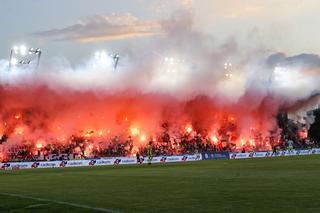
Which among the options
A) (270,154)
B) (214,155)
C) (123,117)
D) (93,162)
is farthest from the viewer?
(123,117)

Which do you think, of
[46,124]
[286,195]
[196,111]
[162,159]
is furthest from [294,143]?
[286,195]

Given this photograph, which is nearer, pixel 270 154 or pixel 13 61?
pixel 13 61

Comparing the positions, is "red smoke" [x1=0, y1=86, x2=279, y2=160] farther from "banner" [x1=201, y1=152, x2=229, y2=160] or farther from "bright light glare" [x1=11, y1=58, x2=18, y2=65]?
"banner" [x1=201, y1=152, x2=229, y2=160]

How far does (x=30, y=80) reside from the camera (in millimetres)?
70625

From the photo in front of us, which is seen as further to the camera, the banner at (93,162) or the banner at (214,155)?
the banner at (214,155)

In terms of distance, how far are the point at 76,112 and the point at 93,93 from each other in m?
3.97

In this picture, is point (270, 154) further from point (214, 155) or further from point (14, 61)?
point (14, 61)

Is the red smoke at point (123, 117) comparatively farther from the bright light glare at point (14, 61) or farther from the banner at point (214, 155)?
the banner at point (214, 155)

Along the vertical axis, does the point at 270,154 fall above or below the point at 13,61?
below

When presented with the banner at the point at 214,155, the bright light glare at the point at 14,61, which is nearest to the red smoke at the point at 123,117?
the bright light glare at the point at 14,61

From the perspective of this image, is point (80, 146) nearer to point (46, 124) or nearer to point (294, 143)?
point (46, 124)

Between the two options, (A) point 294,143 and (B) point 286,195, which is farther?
(A) point 294,143

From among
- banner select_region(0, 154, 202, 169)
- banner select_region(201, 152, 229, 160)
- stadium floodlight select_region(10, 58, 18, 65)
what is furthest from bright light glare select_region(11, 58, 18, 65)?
banner select_region(201, 152, 229, 160)

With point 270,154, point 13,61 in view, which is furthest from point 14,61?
point 270,154
